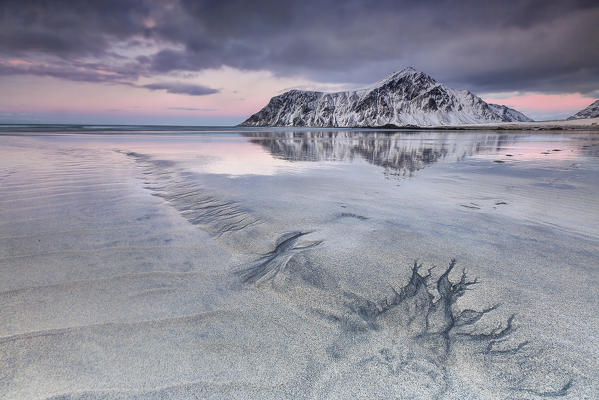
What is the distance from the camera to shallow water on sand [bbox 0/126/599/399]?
5.88ft

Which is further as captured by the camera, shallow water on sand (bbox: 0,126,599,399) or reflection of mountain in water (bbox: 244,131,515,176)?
reflection of mountain in water (bbox: 244,131,515,176)

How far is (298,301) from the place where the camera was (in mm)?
2619

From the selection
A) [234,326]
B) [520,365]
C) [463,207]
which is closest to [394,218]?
[463,207]

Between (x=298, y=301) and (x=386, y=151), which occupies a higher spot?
(x=386, y=151)

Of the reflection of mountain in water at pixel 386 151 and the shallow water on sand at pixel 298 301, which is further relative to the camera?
the reflection of mountain in water at pixel 386 151

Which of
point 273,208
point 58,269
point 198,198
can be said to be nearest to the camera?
point 58,269

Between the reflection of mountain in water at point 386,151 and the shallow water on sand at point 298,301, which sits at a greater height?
the reflection of mountain in water at point 386,151

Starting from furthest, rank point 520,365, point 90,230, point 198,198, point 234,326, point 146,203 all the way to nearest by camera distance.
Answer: point 198,198, point 146,203, point 90,230, point 234,326, point 520,365

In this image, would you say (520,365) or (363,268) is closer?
(520,365)

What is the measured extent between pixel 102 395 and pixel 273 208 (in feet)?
13.1

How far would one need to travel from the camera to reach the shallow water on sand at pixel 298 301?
1793mm

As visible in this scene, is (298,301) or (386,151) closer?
(298,301)

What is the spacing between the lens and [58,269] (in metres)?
3.13

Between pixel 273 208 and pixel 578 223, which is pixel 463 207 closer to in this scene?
pixel 578 223
